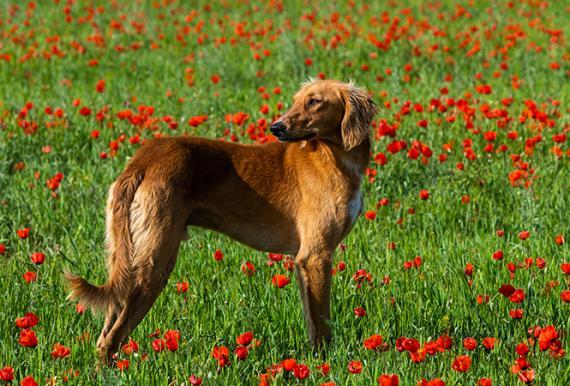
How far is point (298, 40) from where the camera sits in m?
12.0

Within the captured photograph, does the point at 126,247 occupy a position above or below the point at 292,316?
above

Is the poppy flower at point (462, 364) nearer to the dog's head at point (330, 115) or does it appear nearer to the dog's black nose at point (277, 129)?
the dog's head at point (330, 115)

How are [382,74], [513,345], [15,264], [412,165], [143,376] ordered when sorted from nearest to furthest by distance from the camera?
[143,376] → [513,345] → [15,264] → [412,165] → [382,74]

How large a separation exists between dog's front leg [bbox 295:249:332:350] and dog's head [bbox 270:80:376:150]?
0.62 meters

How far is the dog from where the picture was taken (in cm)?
433

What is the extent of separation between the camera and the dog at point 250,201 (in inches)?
170

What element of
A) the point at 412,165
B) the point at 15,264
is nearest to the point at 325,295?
the point at 15,264

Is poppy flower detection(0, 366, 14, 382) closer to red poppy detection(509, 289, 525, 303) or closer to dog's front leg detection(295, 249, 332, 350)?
dog's front leg detection(295, 249, 332, 350)

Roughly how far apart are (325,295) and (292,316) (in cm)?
21

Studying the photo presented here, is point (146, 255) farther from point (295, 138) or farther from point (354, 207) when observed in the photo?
point (354, 207)

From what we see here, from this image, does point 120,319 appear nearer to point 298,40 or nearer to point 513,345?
point 513,345

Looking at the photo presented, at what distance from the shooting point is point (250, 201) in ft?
A: 16.0

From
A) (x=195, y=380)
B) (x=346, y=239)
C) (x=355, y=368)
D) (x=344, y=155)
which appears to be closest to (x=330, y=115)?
(x=344, y=155)

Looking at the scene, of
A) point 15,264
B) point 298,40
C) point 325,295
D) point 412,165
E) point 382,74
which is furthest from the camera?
point 298,40
